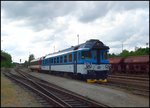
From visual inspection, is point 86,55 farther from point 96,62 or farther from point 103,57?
point 103,57

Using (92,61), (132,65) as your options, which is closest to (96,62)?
(92,61)

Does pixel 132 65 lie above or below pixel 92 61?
above

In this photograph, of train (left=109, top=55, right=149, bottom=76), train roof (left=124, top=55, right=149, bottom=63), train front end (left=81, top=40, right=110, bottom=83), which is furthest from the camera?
train (left=109, top=55, right=149, bottom=76)

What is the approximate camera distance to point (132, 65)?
147 feet

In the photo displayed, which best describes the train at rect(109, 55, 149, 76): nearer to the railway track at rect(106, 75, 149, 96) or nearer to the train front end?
the railway track at rect(106, 75, 149, 96)

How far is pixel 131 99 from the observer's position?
16703mm

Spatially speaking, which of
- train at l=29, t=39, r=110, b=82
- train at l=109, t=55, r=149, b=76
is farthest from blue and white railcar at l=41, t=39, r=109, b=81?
train at l=109, t=55, r=149, b=76

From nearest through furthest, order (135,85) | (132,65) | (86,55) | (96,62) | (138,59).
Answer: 1. (135,85)
2. (96,62)
3. (86,55)
4. (138,59)
5. (132,65)

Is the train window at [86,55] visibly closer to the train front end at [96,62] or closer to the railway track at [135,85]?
the train front end at [96,62]

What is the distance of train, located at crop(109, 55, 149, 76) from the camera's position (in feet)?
136

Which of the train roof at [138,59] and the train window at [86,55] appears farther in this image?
the train roof at [138,59]

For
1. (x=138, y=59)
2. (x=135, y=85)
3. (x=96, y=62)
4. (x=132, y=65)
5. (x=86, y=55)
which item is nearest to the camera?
(x=135, y=85)

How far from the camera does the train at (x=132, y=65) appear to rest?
41.3m

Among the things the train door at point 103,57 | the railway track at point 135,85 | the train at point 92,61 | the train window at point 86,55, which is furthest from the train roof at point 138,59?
the train window at point 86,55
